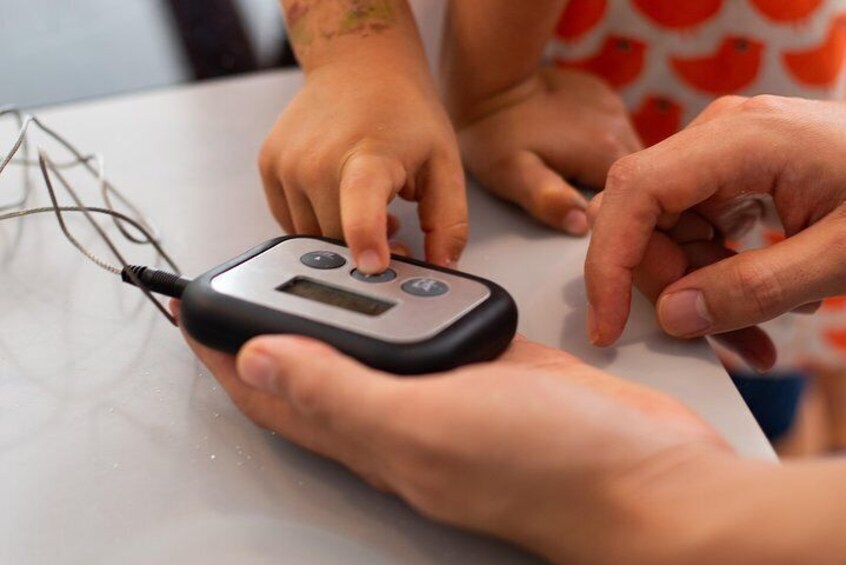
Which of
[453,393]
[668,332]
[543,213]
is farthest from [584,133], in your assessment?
[453,393]

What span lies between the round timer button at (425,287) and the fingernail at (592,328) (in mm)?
90

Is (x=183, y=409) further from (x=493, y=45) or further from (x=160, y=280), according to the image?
(x=493, y=45)

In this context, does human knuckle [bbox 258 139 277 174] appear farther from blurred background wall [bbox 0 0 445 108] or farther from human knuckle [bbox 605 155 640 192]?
blurred background wall [bbox 0 0 445 108]

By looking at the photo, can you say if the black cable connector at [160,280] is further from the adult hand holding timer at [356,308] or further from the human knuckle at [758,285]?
the human knuckle at [758,285]

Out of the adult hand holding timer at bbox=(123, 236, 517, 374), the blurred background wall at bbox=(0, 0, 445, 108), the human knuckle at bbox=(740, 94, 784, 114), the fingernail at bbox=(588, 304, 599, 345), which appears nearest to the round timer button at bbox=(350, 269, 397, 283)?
the adult hand holding timer at bbox=(123, 236, 517, 374)

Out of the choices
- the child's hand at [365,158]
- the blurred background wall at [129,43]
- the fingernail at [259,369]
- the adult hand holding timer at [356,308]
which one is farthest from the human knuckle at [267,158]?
the blurred background wall at [129,43]

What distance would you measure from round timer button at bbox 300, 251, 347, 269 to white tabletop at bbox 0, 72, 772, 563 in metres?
0.08

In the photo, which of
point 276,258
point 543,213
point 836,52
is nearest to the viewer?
point 276,258

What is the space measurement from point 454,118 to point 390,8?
0.10 m

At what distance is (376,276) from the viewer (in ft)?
1.40

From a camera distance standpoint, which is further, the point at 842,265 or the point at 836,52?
the point at 836,52

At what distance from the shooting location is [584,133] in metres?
0.60

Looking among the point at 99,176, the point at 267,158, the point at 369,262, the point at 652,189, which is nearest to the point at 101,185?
the point at 99,176

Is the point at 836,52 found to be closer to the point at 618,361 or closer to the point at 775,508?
the point at 618,361
